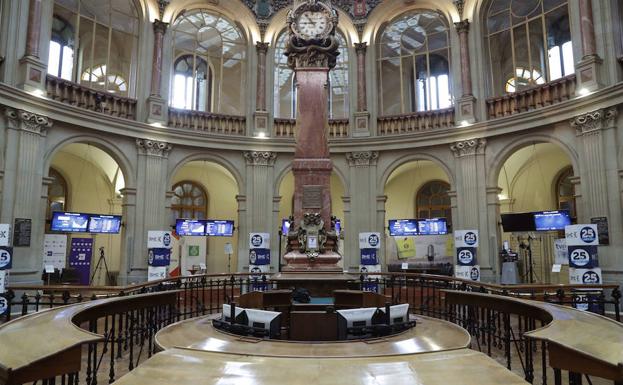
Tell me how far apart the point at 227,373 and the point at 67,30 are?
17.8 metres

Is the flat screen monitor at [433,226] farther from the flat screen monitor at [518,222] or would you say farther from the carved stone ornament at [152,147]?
the carved stone ornament at [152,147]

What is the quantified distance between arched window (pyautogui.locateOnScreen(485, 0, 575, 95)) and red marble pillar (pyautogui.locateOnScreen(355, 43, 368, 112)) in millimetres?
4744

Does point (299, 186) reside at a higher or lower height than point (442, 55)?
lower

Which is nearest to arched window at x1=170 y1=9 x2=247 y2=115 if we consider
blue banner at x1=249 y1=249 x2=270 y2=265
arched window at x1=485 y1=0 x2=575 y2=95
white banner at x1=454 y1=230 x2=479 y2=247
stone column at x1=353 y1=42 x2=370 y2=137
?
stone column at x1=353 y1=42 x2=370 y2=137

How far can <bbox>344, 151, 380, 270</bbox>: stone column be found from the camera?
57.4ft

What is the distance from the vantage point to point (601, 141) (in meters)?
12.9

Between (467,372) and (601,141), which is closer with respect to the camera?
(467,372)

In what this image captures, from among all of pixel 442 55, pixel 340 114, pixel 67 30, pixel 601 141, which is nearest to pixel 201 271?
pixel 340 114

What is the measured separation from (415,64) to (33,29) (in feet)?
46.3

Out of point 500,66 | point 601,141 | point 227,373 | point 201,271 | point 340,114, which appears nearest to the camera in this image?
point 227,373

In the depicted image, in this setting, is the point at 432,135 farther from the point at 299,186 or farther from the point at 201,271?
Result: the point at 201,271

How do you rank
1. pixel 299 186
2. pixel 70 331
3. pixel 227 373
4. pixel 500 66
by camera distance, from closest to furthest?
pixel 227 373, pixel 70 331, pixel 299 186, pixel 500 66

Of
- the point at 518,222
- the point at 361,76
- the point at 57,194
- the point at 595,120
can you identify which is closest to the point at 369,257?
the point at 518,222

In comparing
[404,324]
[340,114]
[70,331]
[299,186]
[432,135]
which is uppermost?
[340,114]
